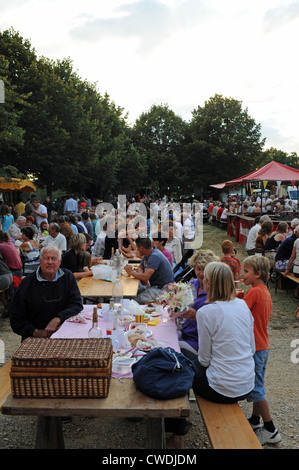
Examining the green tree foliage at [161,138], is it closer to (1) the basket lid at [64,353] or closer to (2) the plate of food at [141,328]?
(2) the plate of food at [141,328]

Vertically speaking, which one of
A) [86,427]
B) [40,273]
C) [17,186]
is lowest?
[86,427]

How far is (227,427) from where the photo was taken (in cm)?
288

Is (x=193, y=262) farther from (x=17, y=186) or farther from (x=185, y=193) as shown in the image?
(x=185, y=193)

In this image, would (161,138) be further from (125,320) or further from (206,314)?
(206,314)

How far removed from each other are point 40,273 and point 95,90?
3123 cm

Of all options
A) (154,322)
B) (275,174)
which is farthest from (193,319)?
(275,174)

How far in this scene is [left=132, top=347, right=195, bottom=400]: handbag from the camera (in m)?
2.58

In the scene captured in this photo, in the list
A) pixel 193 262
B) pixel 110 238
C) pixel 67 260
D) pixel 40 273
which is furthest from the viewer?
pixel 110 238

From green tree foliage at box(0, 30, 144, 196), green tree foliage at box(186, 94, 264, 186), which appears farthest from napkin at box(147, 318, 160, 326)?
green tree foliage at box(186, 94, 264, 186)

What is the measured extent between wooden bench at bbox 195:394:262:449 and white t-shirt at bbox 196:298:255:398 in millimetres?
138

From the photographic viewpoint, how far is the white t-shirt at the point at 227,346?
3.02 m

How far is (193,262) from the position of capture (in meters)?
4.46

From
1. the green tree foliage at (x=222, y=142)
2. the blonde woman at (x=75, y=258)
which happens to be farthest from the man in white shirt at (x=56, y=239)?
the green tree foliage at (x=222, y=142)
